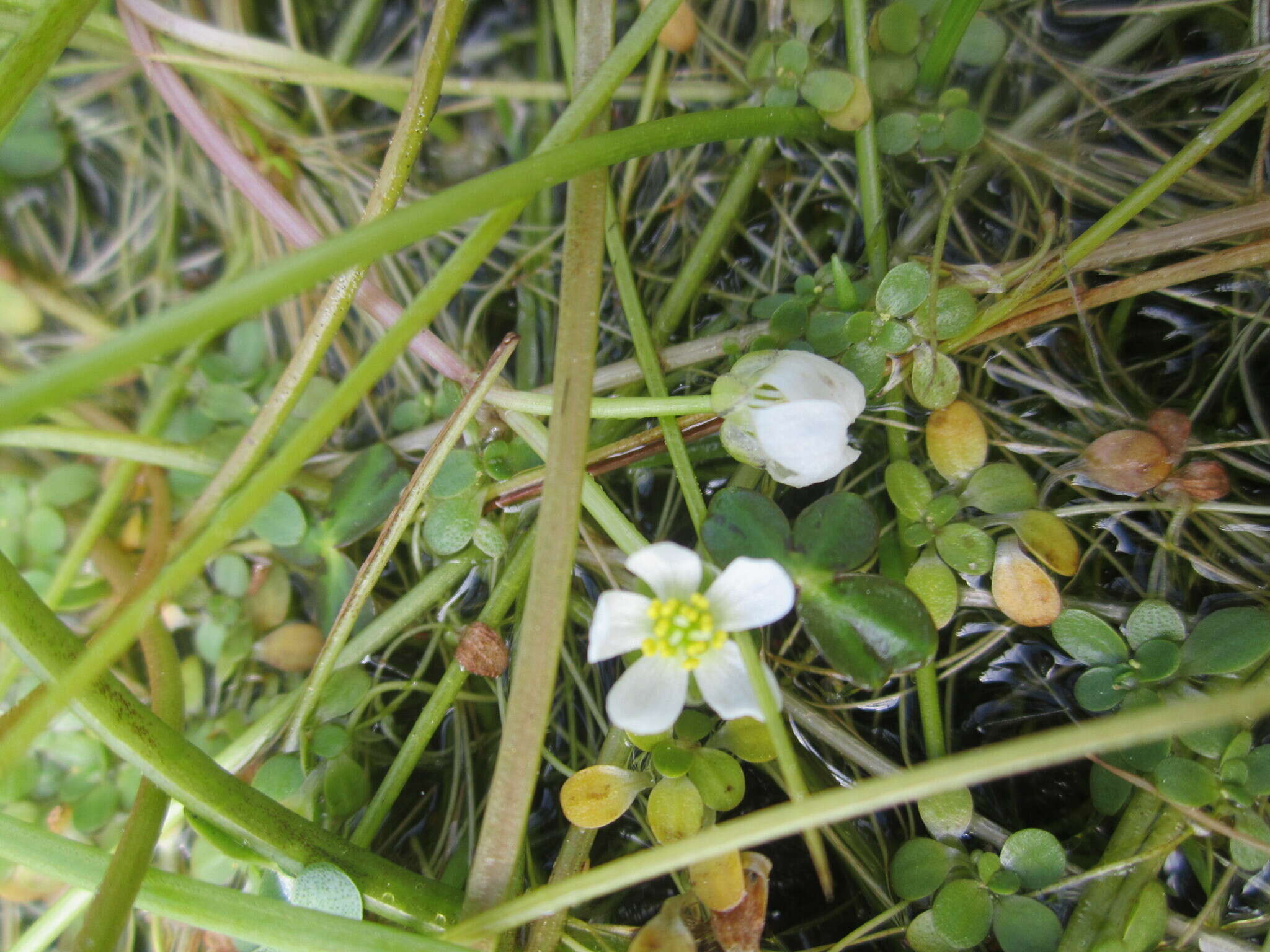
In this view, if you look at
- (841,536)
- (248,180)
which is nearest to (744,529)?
(841,536)

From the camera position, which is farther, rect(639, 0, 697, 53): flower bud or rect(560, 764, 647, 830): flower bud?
rect(639, 0, 697, 53): flower bud

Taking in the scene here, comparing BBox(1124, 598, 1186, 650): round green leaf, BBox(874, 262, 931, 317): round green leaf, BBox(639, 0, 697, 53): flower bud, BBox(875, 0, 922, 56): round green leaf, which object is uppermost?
BBox(639, 0, 697, 53): flower bud

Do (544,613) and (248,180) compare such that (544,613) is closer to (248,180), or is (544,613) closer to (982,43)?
(248,180)

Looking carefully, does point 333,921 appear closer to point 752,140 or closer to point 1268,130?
point 752,140

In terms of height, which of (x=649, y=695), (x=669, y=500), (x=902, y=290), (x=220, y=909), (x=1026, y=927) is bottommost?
(x=220, y=909)

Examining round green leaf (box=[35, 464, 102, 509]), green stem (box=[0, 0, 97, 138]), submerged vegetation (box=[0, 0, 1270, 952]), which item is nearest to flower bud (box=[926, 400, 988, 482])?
submerged vegetation (box=[0, 0, 1270, 952])

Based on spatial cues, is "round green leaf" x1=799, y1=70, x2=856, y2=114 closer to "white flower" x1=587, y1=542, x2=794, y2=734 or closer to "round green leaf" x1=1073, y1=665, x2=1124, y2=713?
"white flower" x1=587, y1=542, x2=794, y2=734
